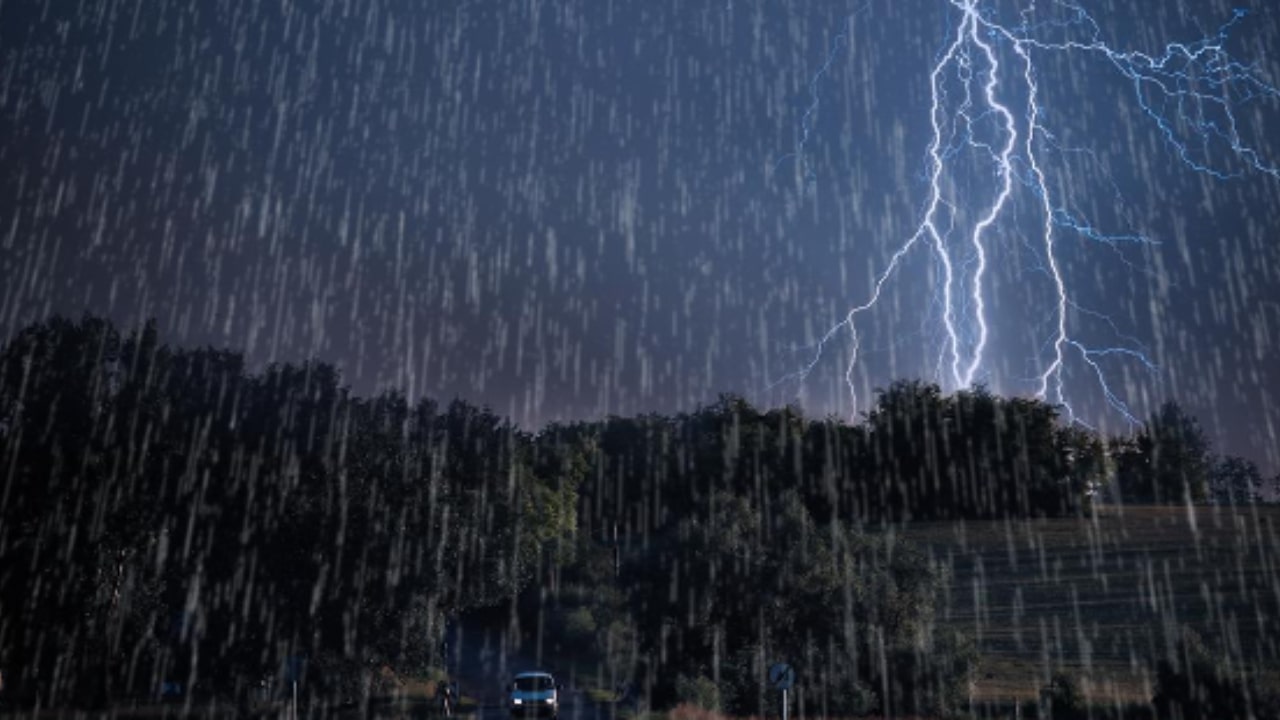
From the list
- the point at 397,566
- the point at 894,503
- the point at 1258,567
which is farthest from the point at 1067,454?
the point at 397,566

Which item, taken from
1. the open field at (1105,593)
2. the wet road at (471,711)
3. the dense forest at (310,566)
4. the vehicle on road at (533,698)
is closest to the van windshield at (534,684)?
the vehicle on road at (533,698)

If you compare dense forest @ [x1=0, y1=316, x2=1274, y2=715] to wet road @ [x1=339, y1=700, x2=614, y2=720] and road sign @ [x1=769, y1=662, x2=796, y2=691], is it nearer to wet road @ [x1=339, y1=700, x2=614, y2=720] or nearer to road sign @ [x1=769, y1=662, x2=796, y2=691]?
wet road @ [x1=339, y1=700, x2=614, y2=720]

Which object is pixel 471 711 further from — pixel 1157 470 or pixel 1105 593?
pixel 1157 470

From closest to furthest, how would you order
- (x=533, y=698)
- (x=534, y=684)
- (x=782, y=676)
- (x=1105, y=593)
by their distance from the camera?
1. (x=782, y=676)
2. (x=533, y=698)
3. (x=534, y=684)
4. (x=1105, y=593)

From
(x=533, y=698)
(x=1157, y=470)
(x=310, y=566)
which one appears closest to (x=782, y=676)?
(x=533, y=698)

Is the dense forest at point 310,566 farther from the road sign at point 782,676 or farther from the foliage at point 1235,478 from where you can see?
the foliage at point 1235,478

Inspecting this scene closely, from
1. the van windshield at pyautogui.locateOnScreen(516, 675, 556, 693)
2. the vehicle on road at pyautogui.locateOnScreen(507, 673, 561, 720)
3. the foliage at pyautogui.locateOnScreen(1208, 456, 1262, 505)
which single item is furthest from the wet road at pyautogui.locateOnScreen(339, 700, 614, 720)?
the foliage at pyautogui.locateOnScreen(1208, 456, 1262, 505)

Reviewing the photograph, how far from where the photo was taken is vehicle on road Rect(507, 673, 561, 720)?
3509 centimetres

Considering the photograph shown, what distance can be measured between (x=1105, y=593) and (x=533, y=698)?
38.5 metres

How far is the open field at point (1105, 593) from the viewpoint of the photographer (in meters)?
44.4

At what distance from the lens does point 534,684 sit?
35.7m

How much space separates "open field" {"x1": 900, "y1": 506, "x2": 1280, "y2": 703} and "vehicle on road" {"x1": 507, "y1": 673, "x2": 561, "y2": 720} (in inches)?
606

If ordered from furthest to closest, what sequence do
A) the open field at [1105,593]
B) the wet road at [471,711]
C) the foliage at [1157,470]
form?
the foliage at [1157,470], the open field at [1105,593], the wet road at [471,711]

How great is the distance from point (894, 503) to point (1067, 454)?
1548 cm
